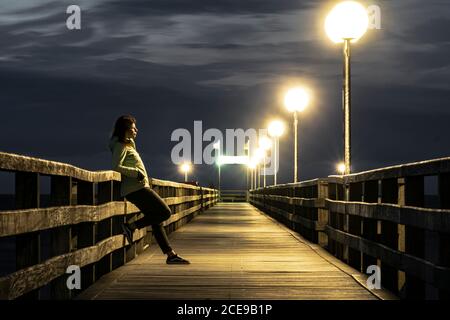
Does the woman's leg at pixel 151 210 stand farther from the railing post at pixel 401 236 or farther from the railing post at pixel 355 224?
the railing post at pixel 401 236

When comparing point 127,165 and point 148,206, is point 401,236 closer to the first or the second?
point 127,165

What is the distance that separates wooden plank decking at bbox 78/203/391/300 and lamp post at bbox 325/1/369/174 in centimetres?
187

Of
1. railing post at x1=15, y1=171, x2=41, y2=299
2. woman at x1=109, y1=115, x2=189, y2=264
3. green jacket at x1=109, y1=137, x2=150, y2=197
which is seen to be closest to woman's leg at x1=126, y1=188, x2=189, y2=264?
woman at x1=109, y1=115, x2=189, y2=264

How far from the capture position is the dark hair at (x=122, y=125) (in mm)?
10953

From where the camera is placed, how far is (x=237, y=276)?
1011 cm

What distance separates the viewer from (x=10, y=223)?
5930 mm

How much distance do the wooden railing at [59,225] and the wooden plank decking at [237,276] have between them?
0.30 m

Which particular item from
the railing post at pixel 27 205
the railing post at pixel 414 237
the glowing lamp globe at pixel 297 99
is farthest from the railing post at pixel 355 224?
the glowing lamp globe at pixel 297 99

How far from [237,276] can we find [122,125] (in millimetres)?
2293

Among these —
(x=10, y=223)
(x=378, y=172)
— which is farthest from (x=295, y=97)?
(x=10, y=223)

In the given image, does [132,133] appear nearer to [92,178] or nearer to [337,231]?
[92,178]
